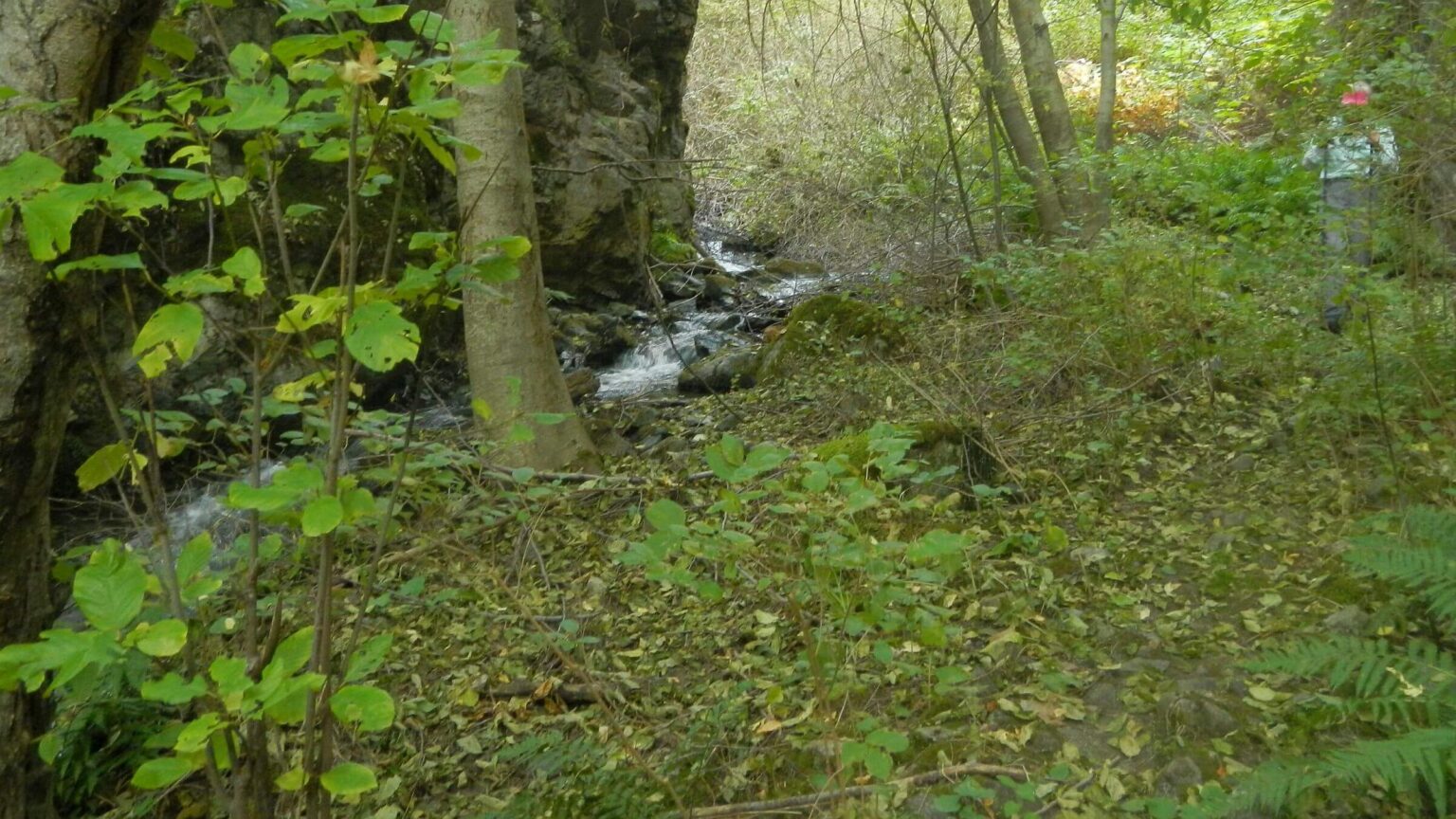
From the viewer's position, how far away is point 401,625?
4105 millimetres

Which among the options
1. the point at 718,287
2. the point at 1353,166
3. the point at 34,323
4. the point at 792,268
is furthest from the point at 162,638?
the point at 792,268

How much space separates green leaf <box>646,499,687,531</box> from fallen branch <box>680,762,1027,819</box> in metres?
0.88

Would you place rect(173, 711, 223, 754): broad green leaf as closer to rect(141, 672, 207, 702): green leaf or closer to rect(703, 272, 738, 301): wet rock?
rect(141, 672, 207, 702): green leaf

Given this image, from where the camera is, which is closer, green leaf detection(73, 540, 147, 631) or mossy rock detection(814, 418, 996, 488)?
green leaf detection(73, 540, 147, 631)

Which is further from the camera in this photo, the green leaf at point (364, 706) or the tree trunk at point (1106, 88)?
the tree trunk at point (1106, 88)

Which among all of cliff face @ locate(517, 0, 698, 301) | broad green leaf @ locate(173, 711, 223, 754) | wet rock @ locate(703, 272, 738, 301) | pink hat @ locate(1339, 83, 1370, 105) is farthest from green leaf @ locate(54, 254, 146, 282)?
wet rock @ locate(703, 272, 738, 301)

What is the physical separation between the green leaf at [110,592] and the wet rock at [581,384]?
6.12 m

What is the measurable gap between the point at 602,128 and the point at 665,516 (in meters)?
9.57

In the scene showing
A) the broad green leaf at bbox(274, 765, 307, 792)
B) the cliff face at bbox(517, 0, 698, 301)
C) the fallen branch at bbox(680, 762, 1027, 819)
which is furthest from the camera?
the cliff face at bbox(517, 0, 698, 301)

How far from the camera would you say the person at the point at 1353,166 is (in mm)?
4223

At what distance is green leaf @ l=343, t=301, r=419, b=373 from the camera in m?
1.83

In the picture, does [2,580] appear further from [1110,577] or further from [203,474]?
[203,474]

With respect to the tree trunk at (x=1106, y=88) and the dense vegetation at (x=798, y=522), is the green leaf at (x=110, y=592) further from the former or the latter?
the tree trunk at (x=1106, y=88)

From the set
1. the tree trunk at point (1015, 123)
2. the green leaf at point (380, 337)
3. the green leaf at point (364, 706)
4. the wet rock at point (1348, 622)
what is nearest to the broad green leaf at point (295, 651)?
the green leaf at point (364, 706)
